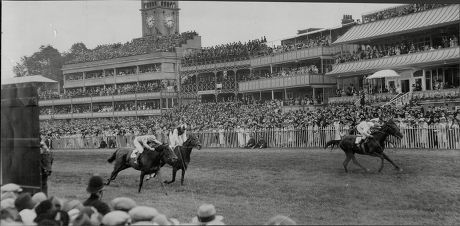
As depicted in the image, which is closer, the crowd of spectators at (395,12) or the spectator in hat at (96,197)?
the spectator in hat at (96,197)

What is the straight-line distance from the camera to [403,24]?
9383 millimetres

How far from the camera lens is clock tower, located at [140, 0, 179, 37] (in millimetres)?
7168

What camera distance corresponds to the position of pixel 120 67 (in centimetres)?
789

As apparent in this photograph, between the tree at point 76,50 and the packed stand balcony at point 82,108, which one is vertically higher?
the tree at point 76,50

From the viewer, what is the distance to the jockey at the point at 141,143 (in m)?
8.91

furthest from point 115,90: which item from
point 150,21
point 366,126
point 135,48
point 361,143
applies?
point 361,143

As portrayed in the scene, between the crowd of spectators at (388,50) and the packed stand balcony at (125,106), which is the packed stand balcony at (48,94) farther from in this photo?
the crowd of spectators at (388,50)

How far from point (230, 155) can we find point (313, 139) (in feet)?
11.1

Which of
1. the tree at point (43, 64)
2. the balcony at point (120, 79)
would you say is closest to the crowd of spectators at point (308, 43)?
the balcony at point (120, 79)

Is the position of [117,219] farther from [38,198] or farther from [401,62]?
[401,62]

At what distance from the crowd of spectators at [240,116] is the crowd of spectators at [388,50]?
89 cm

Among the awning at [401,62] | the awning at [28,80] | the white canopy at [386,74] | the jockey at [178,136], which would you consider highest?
the awning at [401,62]

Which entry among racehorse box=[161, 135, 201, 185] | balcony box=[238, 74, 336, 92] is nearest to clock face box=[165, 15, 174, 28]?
balcony box=[238, 74, 336, 92]

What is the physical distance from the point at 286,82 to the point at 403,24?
2.34m
